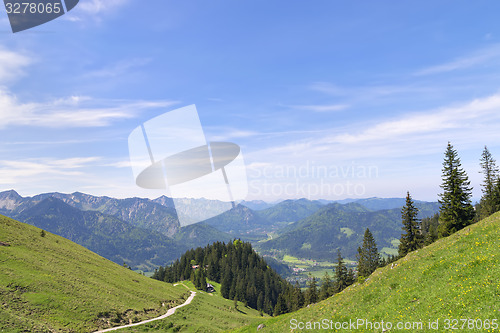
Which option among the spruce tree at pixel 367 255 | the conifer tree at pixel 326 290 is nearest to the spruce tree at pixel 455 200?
the spruce tree at pixel 367 255

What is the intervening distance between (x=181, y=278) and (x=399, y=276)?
14051 cm

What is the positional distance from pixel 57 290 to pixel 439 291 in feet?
194

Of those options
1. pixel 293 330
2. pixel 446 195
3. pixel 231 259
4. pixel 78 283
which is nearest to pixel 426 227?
pixel 446 195

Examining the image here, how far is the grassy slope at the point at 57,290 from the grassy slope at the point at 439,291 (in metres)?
35.0

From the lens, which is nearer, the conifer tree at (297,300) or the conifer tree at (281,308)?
the conifer tree at (297,300)

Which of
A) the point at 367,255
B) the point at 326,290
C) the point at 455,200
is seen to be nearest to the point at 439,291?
the point at 455,200

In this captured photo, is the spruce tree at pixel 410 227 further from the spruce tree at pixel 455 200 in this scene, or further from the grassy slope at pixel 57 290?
the grassy slope at pixel 57 290

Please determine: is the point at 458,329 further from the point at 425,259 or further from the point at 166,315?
the point at 166,315

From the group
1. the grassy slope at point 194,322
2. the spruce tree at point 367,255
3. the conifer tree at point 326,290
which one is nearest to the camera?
the grassy slope at point 194,322

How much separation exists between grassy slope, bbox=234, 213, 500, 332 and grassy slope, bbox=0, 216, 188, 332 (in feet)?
115

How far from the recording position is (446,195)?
56.8 m

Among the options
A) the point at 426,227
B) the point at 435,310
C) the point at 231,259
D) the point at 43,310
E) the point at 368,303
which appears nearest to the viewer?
the point at 435,310

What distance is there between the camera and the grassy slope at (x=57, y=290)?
37.9 metres

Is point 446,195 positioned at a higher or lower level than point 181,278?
higher
